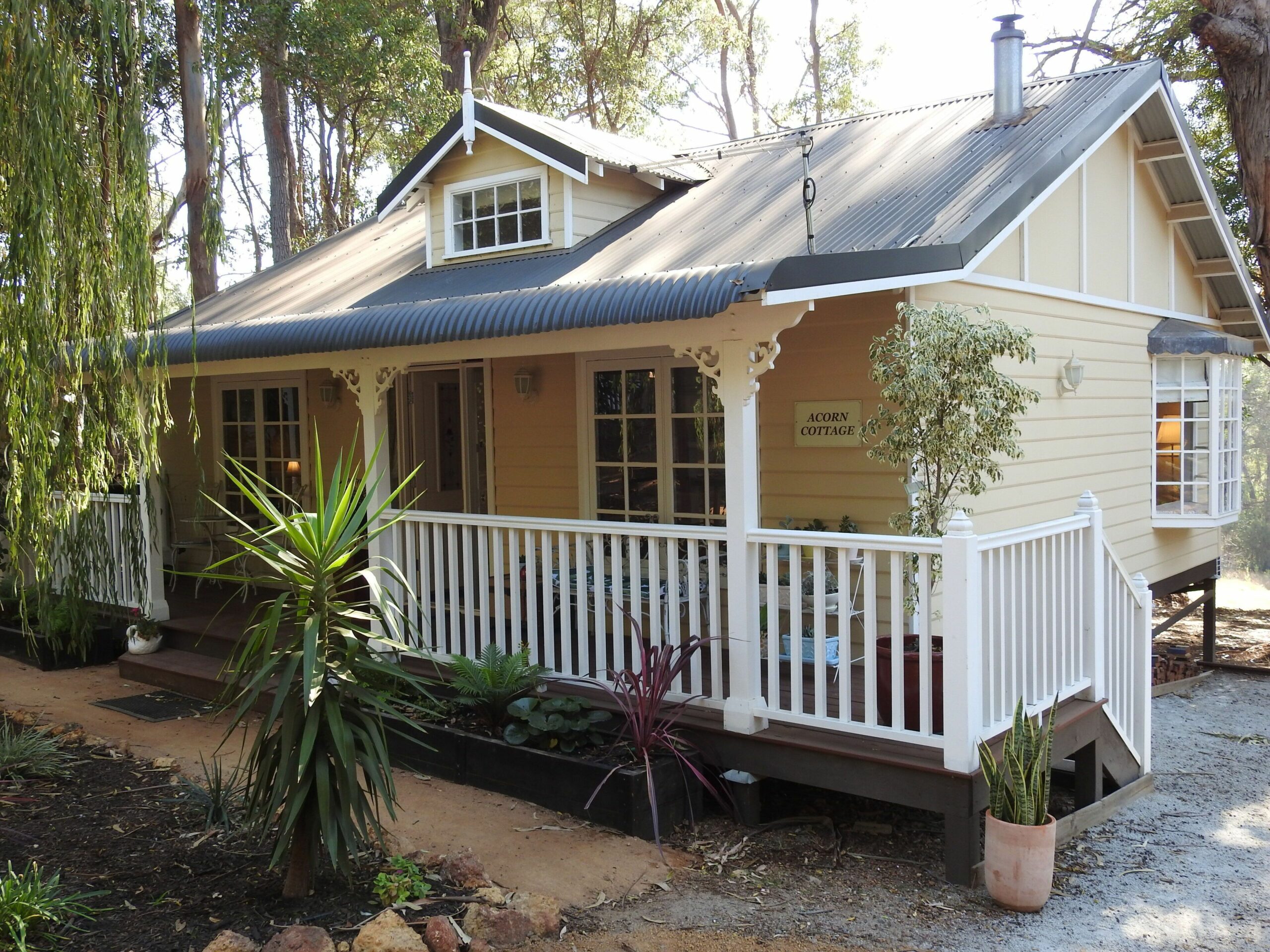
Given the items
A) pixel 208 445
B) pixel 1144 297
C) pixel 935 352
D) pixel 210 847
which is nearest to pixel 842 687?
pixel 935 352

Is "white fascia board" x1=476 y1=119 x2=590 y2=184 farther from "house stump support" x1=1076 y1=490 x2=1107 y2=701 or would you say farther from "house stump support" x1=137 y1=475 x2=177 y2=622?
"house stump support" x1=1076 y1=490 x2=1107 y2=701

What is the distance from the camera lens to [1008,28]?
748cm

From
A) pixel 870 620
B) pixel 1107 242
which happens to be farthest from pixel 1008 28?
pixel 870 620

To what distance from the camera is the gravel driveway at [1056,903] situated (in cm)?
422

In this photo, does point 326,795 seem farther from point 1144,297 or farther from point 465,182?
point 1144,297

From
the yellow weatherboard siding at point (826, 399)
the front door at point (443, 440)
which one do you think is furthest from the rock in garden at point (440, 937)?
the front door at point (443, 440)

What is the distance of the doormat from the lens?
7.16 meters

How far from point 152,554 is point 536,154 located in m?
4.41

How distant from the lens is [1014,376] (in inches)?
278

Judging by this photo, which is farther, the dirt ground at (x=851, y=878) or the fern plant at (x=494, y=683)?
the fern plant at (x=494, y=683)

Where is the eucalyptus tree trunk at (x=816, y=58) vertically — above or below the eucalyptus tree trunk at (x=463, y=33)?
above

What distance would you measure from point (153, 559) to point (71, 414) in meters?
3.72

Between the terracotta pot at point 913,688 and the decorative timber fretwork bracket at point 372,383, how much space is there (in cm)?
356

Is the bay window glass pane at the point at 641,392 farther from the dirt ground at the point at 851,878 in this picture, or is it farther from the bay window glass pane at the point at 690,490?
the dirt ground at the point at 851,878
